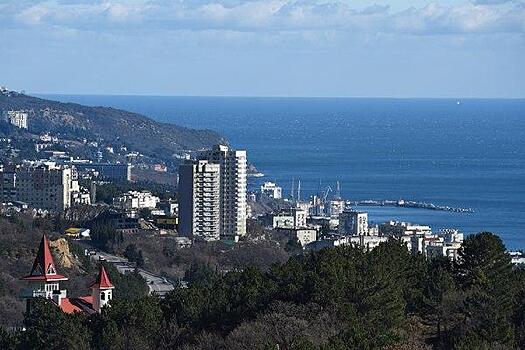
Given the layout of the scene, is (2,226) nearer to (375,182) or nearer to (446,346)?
(446,346)

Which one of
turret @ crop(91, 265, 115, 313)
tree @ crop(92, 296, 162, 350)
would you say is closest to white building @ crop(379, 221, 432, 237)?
turret @ crop(91, 265, 115, 313)

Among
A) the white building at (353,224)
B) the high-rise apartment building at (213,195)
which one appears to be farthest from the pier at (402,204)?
the high-rise apartment building at (213,195)

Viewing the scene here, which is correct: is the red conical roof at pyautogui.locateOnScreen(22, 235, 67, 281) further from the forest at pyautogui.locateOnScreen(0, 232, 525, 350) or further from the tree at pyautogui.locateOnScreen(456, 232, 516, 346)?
the tree at pyautogui.locateOnScreen(456, 232, 516, 346)

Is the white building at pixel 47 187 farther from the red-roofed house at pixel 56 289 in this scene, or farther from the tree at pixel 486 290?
the tree at pixel 486 290

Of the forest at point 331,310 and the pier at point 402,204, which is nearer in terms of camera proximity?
the forest at point 331,310

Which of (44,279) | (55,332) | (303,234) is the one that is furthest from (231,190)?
(55,332)
